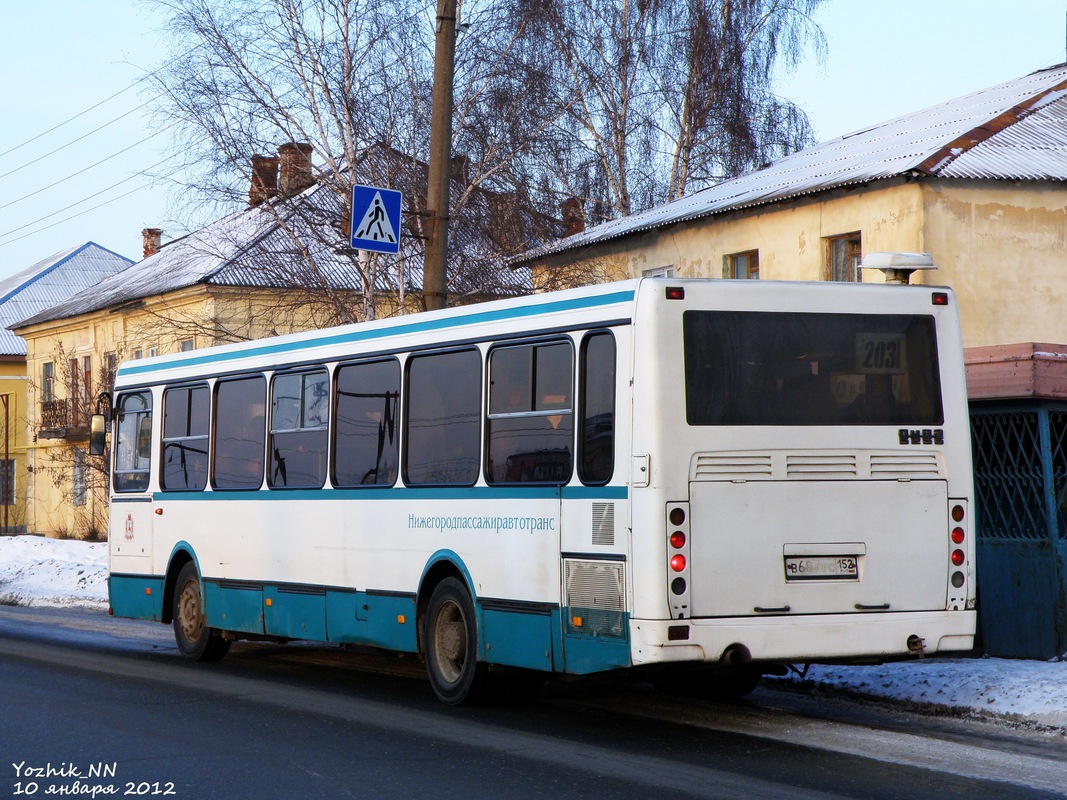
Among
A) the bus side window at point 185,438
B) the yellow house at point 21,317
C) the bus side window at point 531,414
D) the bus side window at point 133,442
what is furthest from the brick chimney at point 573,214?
the yellow house at point 21,317

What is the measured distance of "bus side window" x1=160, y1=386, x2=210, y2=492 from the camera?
Answer: 14.1 metres

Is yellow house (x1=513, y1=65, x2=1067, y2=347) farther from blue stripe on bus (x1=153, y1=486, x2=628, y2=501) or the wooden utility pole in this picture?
blue stripe on bus (x1=153, y1=486, x2=628, y2=501)

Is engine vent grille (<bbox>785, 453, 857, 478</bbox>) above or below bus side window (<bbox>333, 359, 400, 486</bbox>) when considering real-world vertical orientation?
below

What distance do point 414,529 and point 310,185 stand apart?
55.1 ft

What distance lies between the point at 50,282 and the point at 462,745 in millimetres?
62582

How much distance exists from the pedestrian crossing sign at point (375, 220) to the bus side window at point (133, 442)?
2709mm

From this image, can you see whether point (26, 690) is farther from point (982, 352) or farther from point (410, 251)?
point (410, 251)

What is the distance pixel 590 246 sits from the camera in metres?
25.7

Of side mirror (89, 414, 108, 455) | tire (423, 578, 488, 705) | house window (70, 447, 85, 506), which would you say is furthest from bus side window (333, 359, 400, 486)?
house window (70, 447, 85, 506)

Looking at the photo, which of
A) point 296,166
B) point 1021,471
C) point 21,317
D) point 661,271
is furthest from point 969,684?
point 21,317

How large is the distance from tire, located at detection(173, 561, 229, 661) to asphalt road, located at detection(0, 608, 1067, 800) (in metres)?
1.45

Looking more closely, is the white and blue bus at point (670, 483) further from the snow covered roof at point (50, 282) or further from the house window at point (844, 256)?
the snow covered roof at point (50, 282)

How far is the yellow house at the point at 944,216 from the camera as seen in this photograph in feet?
62.1

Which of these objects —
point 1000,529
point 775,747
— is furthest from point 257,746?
point 1000,529
